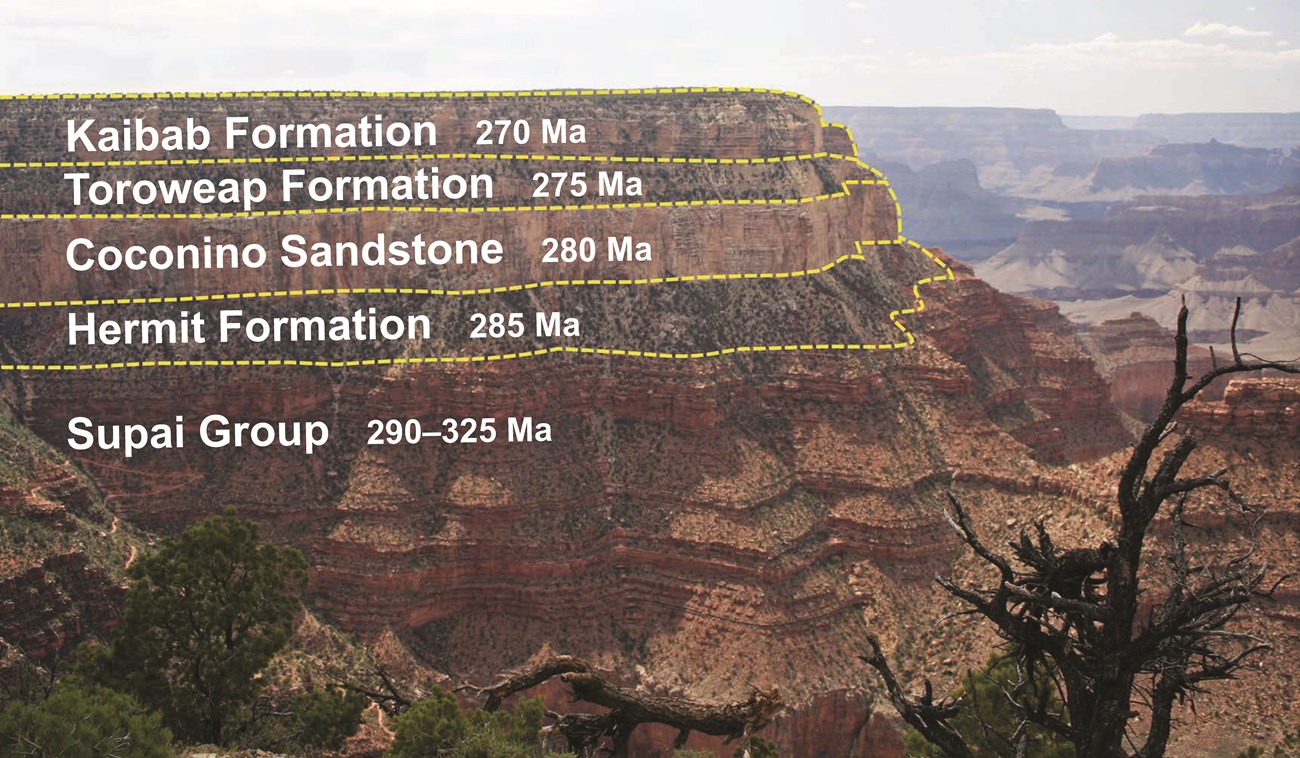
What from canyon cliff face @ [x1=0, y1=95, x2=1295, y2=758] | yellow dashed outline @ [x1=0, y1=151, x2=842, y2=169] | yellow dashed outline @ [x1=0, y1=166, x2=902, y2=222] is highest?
yellow dashed outline @ [x1=0, y1=151, x2=842, y2=169]

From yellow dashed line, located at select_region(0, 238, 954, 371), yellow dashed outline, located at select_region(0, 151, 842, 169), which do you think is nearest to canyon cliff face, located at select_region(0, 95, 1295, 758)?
yellow dashed line, located at select_region(0, 238, 954, 371)

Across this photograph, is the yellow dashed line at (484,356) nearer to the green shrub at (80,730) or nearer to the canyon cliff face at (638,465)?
the canyon cliff face at (638,465)

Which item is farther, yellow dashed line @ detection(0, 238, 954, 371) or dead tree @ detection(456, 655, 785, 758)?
yellow dashed line @ detection(0, 238, 954, 371)

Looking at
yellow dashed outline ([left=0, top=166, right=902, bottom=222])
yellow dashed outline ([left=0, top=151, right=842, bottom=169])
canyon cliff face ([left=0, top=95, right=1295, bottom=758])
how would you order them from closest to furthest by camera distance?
canyon cliff face ([left=0, top=95, right=1295, bottom=758]), yellow dashed outline ([left=0, top=166, right=902, bottom=222]), yellow dashed outline ([left=0, top=151, right=842, bottom=169])

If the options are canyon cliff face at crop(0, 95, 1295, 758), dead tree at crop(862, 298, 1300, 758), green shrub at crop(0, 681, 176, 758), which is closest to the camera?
dead tree at crop(862, 298, 1300, 758)

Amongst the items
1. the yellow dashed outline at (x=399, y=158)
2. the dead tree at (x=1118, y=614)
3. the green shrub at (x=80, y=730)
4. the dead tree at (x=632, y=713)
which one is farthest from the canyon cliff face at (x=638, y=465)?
the dead tree at (x=1118, y=614)

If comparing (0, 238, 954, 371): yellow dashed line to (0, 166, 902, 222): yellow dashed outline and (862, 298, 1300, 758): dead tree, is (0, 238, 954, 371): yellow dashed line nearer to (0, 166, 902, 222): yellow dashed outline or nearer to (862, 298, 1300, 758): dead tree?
(0, 166, 902, 222): yellow dashed outline

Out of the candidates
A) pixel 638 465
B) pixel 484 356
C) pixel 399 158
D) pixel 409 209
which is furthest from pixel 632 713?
pixel 399 158

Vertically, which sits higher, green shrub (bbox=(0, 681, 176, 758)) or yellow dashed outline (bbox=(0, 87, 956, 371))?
yellow dashed outline (bbox=(0, 87, 956, 371))
